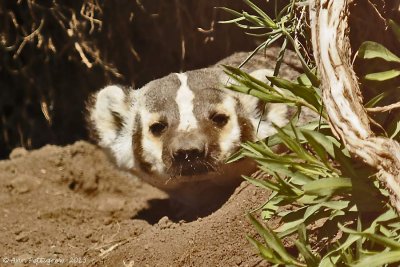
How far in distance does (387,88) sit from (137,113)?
1.76m

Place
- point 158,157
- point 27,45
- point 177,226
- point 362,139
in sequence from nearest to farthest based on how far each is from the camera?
point 362,139 < point 177,226 < point 158,157 < point 27,45

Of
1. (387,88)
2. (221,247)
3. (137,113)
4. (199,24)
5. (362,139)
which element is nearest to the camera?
(362,139)

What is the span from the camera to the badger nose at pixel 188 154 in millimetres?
3332

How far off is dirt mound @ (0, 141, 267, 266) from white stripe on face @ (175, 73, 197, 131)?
0.40 metres

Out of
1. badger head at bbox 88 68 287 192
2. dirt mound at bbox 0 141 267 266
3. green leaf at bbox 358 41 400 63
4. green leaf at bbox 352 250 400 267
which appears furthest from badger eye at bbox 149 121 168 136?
green leaf at bbox 352 250 400 267

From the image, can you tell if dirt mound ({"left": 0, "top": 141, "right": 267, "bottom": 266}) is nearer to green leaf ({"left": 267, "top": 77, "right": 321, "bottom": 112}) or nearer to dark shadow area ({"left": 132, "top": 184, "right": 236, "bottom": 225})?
dark shadow area ({"left": 132, "top": 184, "right": 236, "bottom": 225})

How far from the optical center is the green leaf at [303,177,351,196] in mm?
2127

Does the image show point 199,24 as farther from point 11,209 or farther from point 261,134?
point 11,209

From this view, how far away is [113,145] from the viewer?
13.4ft

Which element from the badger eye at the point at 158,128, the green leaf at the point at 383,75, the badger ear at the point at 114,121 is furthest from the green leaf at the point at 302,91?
the badger ear at the point at 114,121

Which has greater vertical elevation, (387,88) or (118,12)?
(387,88)

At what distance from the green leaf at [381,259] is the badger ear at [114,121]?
7.19 ft

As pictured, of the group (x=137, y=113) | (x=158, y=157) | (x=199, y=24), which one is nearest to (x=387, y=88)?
(x=158, y=157)

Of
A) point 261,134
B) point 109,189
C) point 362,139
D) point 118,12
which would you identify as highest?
point 362,139
